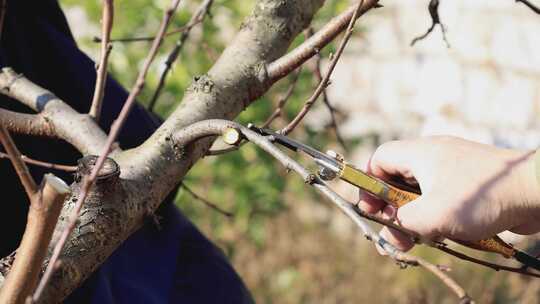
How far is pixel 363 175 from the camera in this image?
1.06 meters

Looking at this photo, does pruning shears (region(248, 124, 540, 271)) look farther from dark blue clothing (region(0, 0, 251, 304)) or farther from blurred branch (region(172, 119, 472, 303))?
dark blue clothing (region(0, 0, 251, 304))

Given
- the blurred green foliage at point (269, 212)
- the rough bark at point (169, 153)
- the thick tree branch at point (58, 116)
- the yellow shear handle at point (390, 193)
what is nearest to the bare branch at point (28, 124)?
the thick tree branch at point (58, 116)

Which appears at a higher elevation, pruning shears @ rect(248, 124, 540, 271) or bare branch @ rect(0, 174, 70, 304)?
bare branch @ rect(0, 174, 70, 304)

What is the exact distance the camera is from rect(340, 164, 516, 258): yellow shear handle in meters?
1.04

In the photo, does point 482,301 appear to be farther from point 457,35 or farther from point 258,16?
point 258,16

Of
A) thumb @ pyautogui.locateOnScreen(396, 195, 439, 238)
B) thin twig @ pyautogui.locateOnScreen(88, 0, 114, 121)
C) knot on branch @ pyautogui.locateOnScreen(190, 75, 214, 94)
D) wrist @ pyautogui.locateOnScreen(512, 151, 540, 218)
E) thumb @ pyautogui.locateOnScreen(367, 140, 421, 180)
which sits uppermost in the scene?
thin twig @ pyautogui.locateOnScreen(88, 0, 114, 121)

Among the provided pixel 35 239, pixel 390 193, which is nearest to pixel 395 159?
pixel 390 193

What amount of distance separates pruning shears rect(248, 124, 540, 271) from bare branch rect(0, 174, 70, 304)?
293 mm

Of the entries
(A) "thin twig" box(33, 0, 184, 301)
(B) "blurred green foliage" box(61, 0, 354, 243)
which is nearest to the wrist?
(A) "thin twig" box(33, 0, 184, 301)

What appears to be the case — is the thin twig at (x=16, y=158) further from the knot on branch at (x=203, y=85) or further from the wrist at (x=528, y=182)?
the wrist at (x=528, y=182)

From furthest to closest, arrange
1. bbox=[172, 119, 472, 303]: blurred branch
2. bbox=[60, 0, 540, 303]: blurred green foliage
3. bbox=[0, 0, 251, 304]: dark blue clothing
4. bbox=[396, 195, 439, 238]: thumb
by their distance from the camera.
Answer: bbox=[60, 0, 540, 303]: blurred green foliage < bbox=[0, 0, 251, 304]: dark blue clothing < bbox=[396, 195, 439, 238]: thumb < bbox=[172, 119, 472, 303]: blurred branch

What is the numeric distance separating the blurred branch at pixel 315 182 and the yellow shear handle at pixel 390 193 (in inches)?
6.3

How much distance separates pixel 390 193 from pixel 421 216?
0.27ft

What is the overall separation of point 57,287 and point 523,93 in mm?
4260
